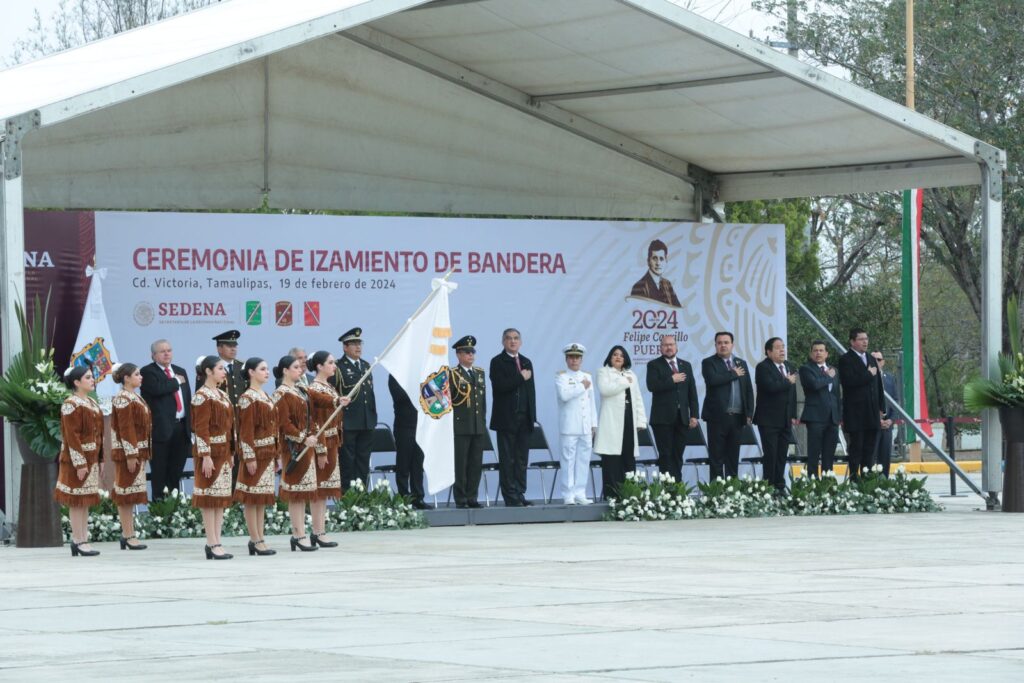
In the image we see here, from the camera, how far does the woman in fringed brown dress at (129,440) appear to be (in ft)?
45.6

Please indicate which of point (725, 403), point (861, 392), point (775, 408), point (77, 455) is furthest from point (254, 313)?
point (861, 392)

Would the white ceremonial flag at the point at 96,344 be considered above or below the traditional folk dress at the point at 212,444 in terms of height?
above

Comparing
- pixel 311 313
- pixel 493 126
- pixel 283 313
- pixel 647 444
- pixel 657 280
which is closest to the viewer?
pixel 283 313

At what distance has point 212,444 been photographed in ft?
42.9

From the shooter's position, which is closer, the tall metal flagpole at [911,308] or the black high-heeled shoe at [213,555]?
the black high-heeled shoe at [213,555]

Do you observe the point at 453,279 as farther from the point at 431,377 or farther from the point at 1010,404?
the point at 1010,404

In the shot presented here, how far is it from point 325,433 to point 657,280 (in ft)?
20.2

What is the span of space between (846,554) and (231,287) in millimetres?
6832

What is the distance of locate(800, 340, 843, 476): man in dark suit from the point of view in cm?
1825

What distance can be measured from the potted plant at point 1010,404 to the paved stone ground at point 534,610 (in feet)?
9.12

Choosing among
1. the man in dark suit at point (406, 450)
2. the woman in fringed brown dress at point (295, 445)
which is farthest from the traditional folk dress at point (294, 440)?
the man in dark suit at point (406, 450)

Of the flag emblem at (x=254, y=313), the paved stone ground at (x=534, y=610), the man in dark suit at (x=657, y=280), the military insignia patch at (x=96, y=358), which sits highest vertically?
the man in dark suit at (x=657, y=280)

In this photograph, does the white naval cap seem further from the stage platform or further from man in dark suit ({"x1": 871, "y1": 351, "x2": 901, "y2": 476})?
man in dark suit ({"x1": 871, "y1": 351, "x2": 901, "y2": 476})

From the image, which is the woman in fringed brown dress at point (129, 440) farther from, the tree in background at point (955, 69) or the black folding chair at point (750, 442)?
the tree in background at point (955, 69)
